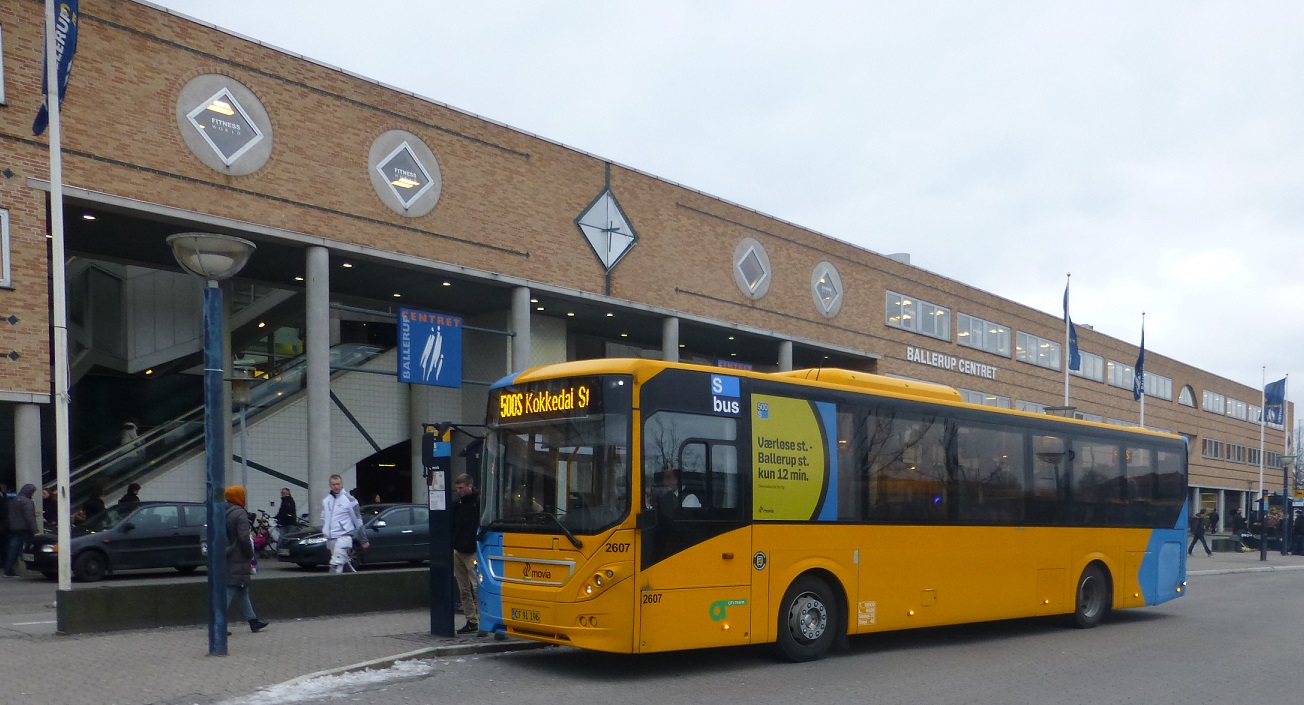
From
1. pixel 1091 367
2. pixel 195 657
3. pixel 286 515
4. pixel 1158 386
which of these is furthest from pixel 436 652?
pixel 1158 386

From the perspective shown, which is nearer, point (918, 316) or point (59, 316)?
point (59, 316)

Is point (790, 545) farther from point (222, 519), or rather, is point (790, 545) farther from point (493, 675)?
point (222, 519)

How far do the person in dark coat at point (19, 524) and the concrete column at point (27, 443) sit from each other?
0.79 feet

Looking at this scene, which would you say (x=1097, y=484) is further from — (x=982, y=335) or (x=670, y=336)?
(x=982, y=335)

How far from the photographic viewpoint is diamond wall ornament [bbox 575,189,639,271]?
95.3ft

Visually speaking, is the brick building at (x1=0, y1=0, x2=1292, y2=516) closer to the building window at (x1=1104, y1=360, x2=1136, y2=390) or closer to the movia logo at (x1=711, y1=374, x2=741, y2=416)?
the movia logo at (x1=711, y1=374, x2=741, y2=416)

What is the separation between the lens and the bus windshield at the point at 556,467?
9.70 metres

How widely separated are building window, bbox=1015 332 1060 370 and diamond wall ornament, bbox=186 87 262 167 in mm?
38212

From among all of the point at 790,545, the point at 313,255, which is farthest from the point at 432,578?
the point at 313,255

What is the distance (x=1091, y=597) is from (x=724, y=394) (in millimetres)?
7688

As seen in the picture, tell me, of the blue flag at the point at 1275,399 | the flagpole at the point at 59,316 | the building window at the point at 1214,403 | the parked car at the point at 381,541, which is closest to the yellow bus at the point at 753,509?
the flagpole at the point at 59,316

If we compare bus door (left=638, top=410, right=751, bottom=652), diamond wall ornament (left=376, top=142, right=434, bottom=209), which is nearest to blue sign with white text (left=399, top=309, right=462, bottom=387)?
diamond wall ornament (left=376, top=142, right=434, bottom=209)

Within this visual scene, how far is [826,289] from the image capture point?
37.7 meters

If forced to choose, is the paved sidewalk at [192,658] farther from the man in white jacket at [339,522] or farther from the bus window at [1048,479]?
the bus window at [1048,479]
